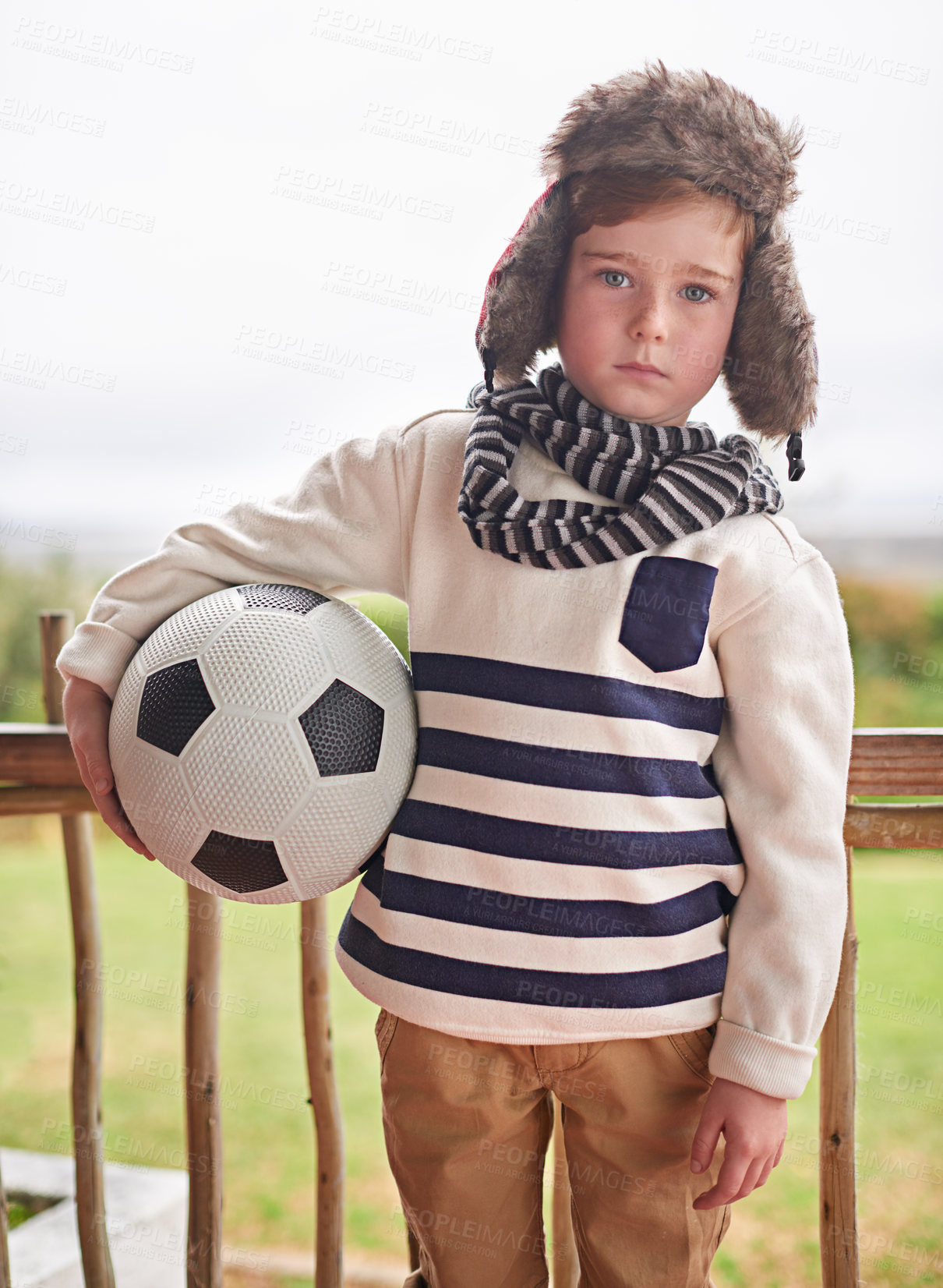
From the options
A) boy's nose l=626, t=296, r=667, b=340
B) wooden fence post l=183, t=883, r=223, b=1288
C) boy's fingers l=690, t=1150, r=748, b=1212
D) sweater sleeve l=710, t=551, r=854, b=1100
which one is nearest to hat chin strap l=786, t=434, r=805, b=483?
sweater sleeve l=710, t=551, r=854, b=1100

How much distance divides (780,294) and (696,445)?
18 cm

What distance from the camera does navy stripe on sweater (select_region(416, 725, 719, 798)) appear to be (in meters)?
0.88

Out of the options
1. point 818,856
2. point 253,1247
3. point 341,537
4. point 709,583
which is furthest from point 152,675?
point 253,1247

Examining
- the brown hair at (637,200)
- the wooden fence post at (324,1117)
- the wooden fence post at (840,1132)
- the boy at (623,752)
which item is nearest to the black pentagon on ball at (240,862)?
the boy at (623,752)

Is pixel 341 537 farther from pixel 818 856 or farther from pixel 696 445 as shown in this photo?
pixel 818 856

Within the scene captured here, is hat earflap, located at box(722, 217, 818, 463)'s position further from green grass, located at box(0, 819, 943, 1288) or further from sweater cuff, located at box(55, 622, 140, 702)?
green grass, located at box(0, 819, 943, 1288)

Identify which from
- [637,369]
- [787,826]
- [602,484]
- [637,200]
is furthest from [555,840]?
[637,200]

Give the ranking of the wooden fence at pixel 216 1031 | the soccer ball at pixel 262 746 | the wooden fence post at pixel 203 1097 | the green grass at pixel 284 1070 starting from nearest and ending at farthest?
the soccer ball at pixel 262 746 < the wooden fence at pixel 216 1031 < the wooden fence post at pixel 203 1097 < the green grass at pixel 284 1070

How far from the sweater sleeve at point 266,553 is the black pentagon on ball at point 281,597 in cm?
6

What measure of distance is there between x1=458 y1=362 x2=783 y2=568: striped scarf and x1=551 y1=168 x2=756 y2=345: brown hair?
16 cm

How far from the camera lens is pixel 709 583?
0.89 meters

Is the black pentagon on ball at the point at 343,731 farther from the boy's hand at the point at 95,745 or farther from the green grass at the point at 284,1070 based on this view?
the green grass at the point at 284,1070

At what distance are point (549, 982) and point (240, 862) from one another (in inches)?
12.4

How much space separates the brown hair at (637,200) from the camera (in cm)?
87
